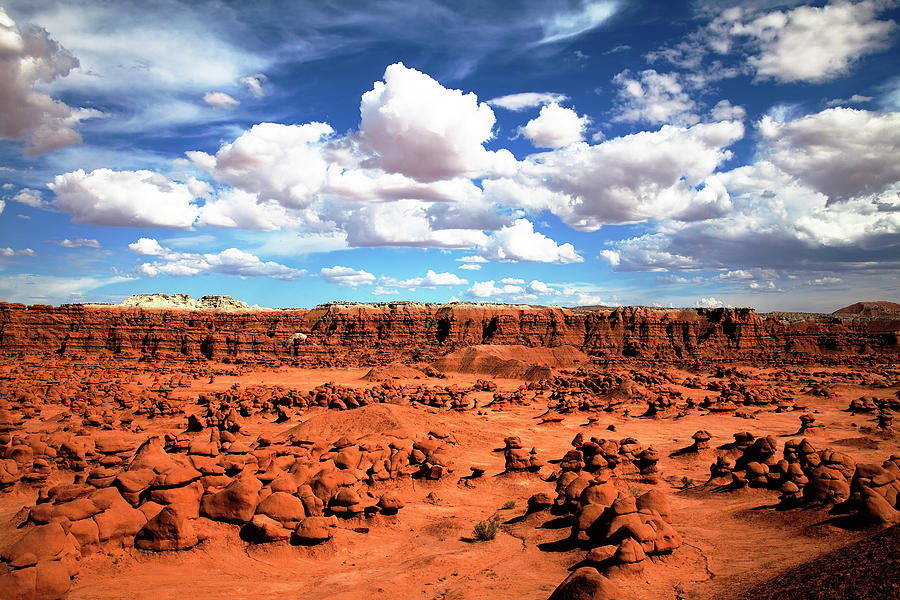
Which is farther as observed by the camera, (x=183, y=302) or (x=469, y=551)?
(x=183, y=302)

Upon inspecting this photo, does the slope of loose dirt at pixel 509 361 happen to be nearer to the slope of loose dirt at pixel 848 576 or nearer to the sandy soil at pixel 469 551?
the sandy soil at pixel 469 551

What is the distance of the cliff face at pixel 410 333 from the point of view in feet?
236

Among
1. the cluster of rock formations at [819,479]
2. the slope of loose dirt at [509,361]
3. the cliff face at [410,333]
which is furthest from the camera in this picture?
the cliff face at [410,333]

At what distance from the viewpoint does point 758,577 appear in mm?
7293

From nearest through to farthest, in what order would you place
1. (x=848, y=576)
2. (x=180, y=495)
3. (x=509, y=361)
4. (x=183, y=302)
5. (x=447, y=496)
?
(x=848, y=576) → (x=180, y=495) → (x=447, y=496) → (x=509, y=361) → (x=183, y=302)

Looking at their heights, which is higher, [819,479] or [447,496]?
[819,479]

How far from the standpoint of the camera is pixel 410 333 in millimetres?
79062

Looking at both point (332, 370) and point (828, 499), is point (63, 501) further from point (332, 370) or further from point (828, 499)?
point (332, 370)

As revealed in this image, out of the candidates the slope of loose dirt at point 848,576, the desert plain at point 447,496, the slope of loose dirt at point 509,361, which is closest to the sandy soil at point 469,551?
the desert plain at point 447,496

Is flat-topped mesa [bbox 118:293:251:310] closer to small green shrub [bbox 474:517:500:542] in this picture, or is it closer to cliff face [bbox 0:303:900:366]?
cliff face [bbox 0:303:900:366]

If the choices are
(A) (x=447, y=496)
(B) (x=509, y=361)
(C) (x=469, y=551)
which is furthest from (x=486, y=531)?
(B) (x=509, y=361)

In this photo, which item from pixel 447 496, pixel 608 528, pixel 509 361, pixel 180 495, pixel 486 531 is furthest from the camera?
pixel 509 361

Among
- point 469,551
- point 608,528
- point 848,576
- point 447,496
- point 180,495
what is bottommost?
point 447,496

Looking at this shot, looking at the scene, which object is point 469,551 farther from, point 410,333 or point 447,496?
point 410,333
